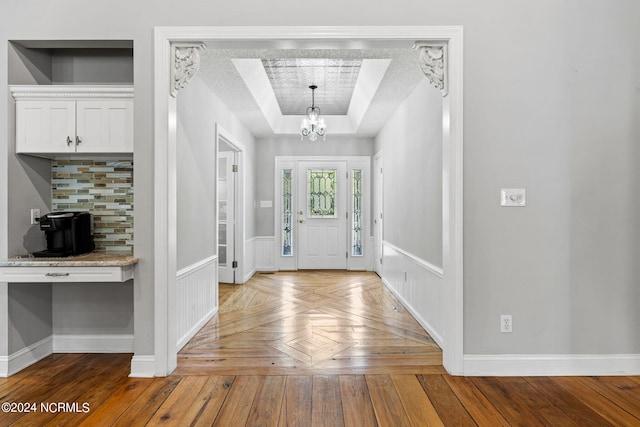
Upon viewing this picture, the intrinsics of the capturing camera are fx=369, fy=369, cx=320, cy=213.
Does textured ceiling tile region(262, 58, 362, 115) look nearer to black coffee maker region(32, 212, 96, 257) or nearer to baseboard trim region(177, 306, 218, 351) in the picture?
black coffee maker region(32, 212, 96, 257)

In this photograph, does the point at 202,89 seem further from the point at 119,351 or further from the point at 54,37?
the point at 119,351

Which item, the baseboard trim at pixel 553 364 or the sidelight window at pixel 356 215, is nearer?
the baseboard trim at pixel 553 364

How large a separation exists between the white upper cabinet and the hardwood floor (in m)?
1.56

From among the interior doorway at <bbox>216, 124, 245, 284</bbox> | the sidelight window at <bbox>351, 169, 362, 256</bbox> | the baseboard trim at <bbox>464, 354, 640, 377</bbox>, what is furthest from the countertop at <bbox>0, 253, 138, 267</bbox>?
the sidelight window at <bbox>351, 169, 362, 256</bbox>

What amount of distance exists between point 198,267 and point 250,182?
2.99 m

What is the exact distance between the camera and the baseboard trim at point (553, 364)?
2508 mm

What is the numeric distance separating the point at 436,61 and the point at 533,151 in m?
0.91

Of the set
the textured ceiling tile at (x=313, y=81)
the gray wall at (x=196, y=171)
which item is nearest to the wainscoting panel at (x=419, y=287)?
the gray wall at (x=196, y=171)

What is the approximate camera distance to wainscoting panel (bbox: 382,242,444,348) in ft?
10.2

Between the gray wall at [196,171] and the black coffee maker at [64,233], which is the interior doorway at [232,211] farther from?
the black coffee maker at [64,233]

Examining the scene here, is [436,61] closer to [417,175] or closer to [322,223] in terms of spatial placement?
[417,175]

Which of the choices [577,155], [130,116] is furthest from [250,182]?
[577,155]

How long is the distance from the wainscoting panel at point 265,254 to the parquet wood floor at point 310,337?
152 cm

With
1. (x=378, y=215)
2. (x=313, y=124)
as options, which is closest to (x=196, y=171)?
(x=313, y=124)
